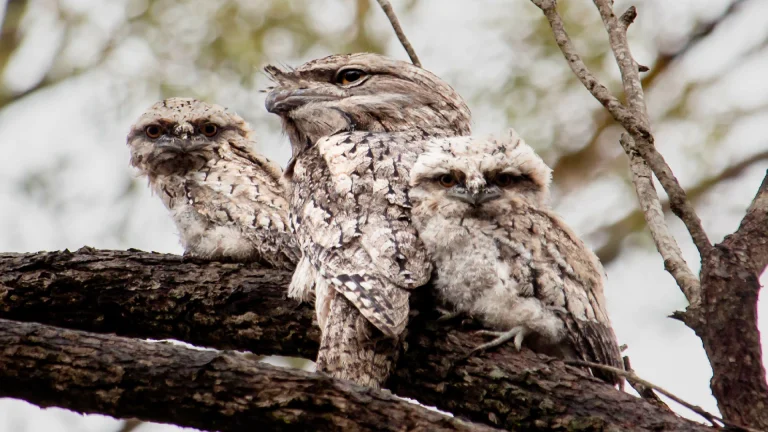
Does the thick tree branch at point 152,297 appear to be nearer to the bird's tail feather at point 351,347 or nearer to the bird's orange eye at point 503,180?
the bird's tail feather at point 351,347

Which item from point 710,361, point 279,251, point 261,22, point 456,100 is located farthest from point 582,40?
point 710,361

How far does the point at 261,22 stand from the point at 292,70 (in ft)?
11.7

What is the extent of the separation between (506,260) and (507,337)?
0.89 feet

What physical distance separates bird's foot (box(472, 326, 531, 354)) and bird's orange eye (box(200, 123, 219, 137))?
2.17 m

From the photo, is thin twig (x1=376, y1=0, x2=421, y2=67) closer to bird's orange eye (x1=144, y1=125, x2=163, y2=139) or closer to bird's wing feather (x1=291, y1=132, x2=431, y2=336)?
bird's wing feather (x1=291, y1=132, x2=431, y2=336)

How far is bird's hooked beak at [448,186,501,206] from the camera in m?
3.12

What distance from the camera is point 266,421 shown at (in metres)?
2.45

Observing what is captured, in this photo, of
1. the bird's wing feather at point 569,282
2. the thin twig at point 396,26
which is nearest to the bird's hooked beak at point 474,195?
the bird's wing feather at point 569,282

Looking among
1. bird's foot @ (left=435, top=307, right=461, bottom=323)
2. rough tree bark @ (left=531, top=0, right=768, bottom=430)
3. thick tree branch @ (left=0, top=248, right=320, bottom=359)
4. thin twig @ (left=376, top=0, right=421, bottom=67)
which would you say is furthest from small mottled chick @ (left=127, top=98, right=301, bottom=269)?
rough tree bark @ (left=531, top=0, right=768, bottom=430)

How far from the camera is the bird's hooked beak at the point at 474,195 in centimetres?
312

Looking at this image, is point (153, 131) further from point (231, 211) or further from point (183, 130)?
point (231, 211)

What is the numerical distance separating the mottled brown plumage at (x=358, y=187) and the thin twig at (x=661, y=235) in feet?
2.51

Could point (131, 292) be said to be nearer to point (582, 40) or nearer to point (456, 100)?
point (456, 100)

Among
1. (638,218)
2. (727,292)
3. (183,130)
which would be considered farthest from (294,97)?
(638,218)
